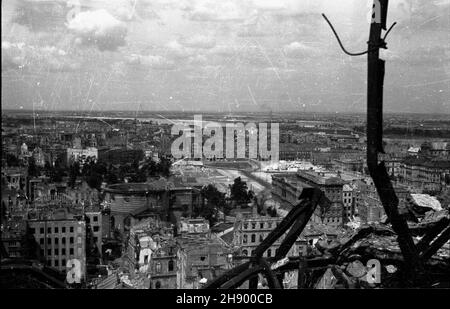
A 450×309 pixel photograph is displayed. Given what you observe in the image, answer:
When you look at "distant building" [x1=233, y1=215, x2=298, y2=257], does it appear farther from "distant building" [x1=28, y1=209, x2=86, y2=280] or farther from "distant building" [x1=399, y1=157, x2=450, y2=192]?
"distant building" [x1=399, y1=157, x2=450, y2=192]

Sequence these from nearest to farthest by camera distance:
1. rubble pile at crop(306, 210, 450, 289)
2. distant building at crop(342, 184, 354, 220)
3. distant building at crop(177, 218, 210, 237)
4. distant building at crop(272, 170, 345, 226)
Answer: rubble pile at crop(306, 210, 450, 289) < distant building at crop(272, 170, 345, 226) < distant building at crop(177, 218, 210, 237) < distant building at crop(342, 184, 354, 220)

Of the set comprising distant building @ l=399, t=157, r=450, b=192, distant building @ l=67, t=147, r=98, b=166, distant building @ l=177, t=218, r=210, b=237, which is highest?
distant building @ l=67, t=147, r=98, b=166

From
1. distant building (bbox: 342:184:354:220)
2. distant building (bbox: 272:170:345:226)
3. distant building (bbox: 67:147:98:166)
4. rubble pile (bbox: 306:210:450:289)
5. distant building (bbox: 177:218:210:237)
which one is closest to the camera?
rubble pile (bbox: 306:210:450:289)

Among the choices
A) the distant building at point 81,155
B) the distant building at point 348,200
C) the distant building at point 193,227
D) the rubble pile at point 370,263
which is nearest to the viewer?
the rubble pile at point 370,263

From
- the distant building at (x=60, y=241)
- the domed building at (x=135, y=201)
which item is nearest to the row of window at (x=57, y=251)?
the distant building at (x=60, y=241)

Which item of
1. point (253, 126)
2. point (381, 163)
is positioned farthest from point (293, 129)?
point (381, 163)

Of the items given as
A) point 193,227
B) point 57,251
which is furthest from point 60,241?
point 193,227

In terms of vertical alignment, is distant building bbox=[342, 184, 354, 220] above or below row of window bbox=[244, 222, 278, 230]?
above

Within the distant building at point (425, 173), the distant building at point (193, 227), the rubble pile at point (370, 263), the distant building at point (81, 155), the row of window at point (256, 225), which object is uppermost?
the distant building at point (81, 155)

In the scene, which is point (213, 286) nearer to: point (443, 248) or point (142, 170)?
point (443, 248)

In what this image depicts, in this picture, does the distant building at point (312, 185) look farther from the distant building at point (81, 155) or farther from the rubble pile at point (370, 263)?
the distant building at point (81, 155)

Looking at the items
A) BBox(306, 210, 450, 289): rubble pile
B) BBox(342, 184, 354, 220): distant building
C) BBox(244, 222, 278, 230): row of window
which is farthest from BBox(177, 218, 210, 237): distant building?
BBox(306, 210, 450, 289): rubble pile
